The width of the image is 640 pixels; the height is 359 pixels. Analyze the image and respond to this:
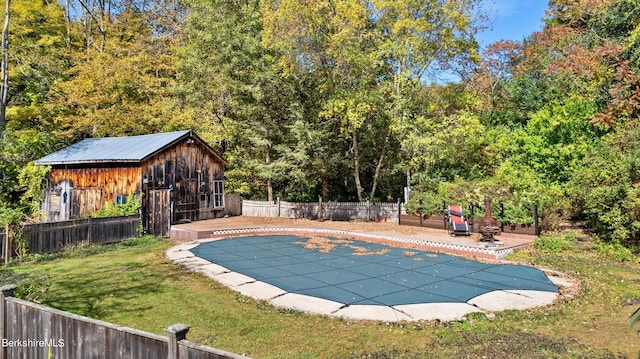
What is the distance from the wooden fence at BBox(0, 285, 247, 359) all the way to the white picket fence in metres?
17.0

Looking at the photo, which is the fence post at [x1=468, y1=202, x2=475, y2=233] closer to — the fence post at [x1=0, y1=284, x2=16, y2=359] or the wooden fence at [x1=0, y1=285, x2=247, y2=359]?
the wooden fence at [x1=0, y1=285, x2=247, y2=359]

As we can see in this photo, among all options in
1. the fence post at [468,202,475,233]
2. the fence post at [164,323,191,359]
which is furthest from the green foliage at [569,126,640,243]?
the fence post at [164,323,191,359]

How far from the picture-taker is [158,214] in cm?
1658

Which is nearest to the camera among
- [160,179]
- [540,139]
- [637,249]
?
[637,249]

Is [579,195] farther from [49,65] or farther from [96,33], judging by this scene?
[96,33]

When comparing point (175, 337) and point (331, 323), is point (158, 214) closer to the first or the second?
point (331, 323)

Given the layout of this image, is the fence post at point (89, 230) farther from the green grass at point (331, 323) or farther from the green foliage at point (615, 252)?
the green foliage at point (615, 252)

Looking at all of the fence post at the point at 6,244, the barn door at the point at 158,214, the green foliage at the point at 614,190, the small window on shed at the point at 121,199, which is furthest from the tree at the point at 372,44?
the fence post at the point at 6,244

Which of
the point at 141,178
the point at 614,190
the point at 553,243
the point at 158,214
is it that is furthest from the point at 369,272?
the point at 141,178

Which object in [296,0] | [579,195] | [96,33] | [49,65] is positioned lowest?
[579,195]

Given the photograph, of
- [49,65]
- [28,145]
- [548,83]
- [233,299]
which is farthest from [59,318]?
[548,83]

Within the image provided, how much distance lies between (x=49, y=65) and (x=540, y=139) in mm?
28192

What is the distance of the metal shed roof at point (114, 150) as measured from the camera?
1686 centimetres

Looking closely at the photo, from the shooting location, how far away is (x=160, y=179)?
57.5ft
